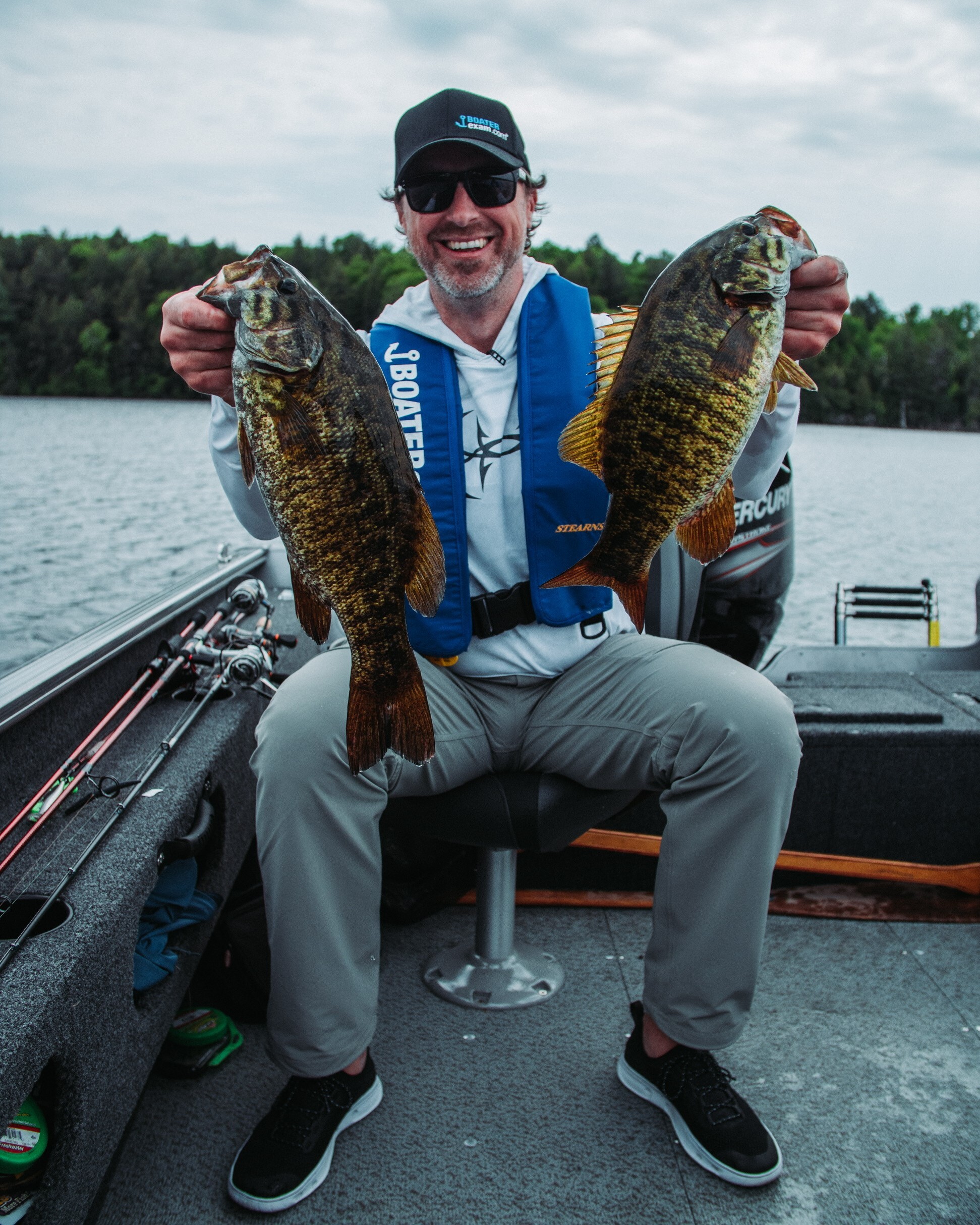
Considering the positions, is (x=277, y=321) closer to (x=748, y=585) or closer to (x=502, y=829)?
(x=502, y=829)

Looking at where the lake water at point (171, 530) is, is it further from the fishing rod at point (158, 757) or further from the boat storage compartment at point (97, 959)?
the boat storage compartment at point (97, 959)

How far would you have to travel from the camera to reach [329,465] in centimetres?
166

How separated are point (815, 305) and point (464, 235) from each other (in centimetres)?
105

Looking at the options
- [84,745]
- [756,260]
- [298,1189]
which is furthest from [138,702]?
[756,260]

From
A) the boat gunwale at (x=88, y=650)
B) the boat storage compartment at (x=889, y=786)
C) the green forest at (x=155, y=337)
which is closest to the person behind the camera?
the boat gunwale at (x=88, y=650)

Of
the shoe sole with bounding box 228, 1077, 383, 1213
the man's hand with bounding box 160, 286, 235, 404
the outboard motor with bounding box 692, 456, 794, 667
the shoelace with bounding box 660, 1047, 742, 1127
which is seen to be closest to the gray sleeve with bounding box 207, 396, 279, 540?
the man's hand with bounding box 160, 286, 235, 404

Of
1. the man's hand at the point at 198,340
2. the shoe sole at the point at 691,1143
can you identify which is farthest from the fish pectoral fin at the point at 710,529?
the shoe sole at the point at 691,1143

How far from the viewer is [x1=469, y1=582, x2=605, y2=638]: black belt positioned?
7.84ft

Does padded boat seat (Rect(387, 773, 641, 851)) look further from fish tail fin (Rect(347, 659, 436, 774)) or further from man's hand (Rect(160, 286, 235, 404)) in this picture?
man's hand (Rect(160, 286, 235, 404))

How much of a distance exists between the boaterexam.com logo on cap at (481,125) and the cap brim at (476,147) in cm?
3

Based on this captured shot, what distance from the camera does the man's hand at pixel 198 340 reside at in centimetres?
168

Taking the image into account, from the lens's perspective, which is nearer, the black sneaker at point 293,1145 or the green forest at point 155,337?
the black sneaker at point 293,1145

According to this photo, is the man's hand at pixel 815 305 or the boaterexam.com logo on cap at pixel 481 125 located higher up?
the boaterexam.com logo on cap at pixel 481 125

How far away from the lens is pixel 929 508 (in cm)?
2375
